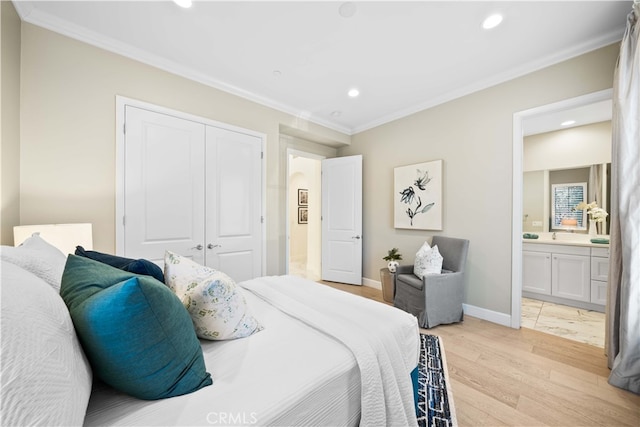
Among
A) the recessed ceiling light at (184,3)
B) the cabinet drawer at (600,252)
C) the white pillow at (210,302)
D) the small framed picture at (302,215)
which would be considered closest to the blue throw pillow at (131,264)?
the white pillow at (210,302)

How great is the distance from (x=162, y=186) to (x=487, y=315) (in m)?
3.81

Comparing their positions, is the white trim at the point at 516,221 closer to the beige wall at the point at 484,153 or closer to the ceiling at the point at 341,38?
the beige wall at the point at 484,153

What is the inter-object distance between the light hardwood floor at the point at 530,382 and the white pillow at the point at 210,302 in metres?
1.45

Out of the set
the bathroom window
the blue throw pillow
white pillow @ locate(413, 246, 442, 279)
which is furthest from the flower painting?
the blue throw pillow

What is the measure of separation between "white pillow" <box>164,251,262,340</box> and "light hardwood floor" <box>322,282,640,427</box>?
1.45 metres

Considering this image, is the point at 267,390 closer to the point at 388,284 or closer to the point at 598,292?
the point at 388,284

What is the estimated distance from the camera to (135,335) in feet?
2.22

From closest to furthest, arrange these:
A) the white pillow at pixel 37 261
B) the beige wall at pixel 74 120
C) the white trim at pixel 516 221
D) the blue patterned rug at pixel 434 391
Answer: the white pillow at pixel 37 261 → the blue patterned rug at pixel 434 391 → the beige wall at pixel 74 120 → the white trim at pixel 516 221

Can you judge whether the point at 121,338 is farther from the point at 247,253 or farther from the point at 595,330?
the point at 595,330

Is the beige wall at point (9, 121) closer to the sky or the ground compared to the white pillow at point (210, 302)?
closer to the sky

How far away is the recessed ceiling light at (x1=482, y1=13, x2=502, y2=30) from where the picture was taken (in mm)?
1899

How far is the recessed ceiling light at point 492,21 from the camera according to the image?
1899mm

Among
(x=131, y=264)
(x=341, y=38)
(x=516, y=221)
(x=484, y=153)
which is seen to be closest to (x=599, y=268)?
(x=516, y=221)

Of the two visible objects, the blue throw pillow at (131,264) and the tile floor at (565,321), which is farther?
the tile floor at (565,321)
